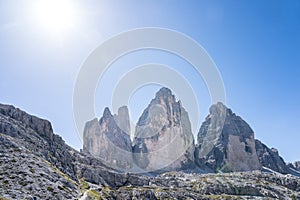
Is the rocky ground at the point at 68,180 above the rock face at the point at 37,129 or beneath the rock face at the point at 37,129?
beneath

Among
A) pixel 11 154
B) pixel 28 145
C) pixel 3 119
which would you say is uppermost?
pixel 3 119

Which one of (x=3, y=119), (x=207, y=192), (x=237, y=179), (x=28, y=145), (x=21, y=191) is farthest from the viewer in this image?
(x=237, y=179)

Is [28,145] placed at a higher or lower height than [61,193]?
higher

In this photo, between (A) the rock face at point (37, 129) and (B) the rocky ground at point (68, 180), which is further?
(A) the rock face at point (37, 129)

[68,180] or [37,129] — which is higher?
[37,129]

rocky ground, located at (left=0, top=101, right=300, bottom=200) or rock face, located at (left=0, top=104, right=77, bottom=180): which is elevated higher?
rock face, located at (left=0, top=104, right=77, bottom=180)

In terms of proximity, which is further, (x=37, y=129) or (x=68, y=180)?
(x=37, y=129)

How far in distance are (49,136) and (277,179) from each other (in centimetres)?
13005

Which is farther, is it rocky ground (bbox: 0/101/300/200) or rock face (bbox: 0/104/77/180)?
rock face (bbox: 0/104/77/180)

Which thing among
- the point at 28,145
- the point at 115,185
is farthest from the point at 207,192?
the point at 28,145

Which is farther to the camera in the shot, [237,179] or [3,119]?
[237,179]

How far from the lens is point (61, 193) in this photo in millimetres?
60719

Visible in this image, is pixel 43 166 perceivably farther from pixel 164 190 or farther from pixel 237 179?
pixel 237 179

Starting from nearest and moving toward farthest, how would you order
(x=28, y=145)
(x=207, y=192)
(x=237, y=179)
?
(x=28, y=145) < (x=207, y=192) < (x=237, y=179)
